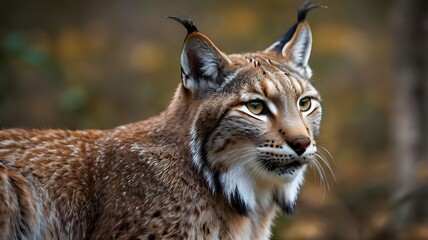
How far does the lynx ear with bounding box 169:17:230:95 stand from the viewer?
6324mm

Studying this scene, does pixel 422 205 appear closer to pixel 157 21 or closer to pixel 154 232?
pixel 154 232

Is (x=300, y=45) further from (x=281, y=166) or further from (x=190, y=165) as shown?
(x=190, y=165)

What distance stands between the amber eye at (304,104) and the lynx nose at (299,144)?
1.57 ft

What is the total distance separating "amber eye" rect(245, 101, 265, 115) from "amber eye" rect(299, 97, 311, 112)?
353 mm

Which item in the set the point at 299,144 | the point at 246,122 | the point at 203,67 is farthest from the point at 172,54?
the point at 299,144

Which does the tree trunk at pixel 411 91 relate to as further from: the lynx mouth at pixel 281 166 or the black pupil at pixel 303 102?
the lynx mouth at pixel 281 166

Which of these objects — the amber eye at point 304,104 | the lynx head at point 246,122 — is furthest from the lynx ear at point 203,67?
the amber eye at point 304,104

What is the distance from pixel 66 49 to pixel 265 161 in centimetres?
1062

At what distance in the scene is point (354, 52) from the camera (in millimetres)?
16344

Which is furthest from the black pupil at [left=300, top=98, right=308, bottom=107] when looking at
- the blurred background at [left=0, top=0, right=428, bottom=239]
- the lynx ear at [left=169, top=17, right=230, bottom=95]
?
the blurred background at [left=0, top=0, right=428, bottom=239]

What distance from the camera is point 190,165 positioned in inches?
252

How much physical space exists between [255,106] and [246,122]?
0.17 meters

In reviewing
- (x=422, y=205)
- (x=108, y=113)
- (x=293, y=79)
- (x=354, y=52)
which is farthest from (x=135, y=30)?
(x=293, y=79)

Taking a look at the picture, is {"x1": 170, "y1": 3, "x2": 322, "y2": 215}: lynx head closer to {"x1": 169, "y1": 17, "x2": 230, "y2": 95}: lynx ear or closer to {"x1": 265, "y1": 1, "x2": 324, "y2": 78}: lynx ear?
{"x1": 169, "y1": 17, "x2": 230, "y2": 95}: lynx ear
